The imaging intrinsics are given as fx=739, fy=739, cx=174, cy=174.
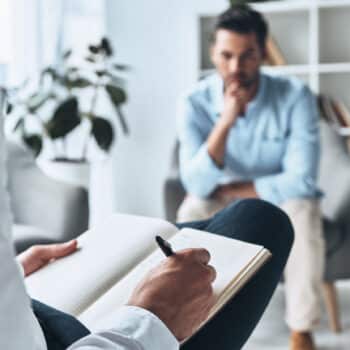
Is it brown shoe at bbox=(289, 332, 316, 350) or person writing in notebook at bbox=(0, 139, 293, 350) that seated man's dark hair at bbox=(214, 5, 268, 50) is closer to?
brown shoe at bbox=(289, 332, 316, 350)

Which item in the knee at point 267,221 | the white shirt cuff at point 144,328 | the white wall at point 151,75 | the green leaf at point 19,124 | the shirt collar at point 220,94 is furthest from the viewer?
the white wall at point 151,75

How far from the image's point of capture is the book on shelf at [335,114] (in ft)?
10.2

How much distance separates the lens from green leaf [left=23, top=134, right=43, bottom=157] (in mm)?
2824

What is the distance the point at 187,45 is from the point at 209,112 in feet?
3.42

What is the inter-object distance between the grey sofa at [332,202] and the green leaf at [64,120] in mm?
433

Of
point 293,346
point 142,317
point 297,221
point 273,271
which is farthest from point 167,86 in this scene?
point 142,317

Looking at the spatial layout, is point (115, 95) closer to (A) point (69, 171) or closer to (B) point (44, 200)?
(A) point (69, 171)

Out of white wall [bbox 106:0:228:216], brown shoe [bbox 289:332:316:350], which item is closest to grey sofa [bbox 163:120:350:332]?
brown shoe [bbox 289:332:316:350]

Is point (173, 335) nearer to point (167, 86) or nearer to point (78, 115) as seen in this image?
point (78, 115)

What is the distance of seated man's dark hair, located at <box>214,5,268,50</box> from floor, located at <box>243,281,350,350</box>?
2.98 ft

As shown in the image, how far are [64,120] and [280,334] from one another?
118 cm

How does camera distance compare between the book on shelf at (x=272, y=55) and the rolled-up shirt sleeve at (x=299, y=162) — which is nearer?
the rolled-up shirt sleeve at (x=299, y=162)

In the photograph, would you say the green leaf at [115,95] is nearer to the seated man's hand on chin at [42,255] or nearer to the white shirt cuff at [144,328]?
the seated man's hand on chin at [42,255]

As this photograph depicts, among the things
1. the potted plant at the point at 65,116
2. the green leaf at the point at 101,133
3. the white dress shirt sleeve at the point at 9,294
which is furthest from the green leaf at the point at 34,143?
the white dress shirt sleeve at the point at 9,294
